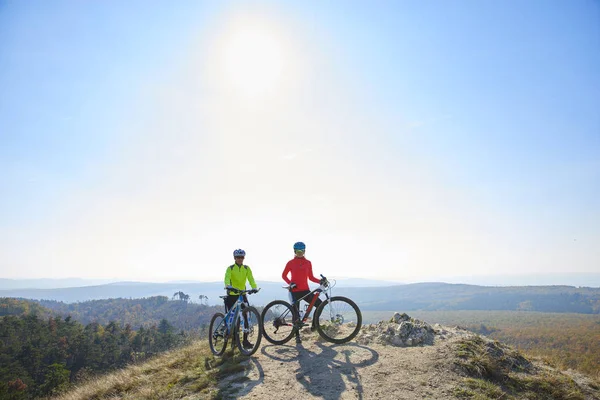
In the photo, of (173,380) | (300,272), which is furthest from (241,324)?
(300,272)

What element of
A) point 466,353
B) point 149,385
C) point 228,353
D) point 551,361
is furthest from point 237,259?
point 551,361

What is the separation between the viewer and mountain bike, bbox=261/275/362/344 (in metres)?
9.06

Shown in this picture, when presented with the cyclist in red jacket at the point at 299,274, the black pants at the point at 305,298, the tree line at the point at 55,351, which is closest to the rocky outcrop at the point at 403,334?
the black pants at the point at 305,298

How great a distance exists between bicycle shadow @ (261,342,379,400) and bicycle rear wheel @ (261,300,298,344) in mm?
344

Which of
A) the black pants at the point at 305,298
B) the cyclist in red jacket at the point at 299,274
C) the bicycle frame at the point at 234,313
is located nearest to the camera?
the bicycle frame at the point at 234,313

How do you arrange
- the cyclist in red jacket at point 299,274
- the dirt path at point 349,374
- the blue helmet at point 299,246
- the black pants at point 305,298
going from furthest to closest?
1. the blue helmet at point 299,246
2. the cyclist in red jacket at point 299,274
3. the black pants at point 305,298
4. the dirt path at point 349,374

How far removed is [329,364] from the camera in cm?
753

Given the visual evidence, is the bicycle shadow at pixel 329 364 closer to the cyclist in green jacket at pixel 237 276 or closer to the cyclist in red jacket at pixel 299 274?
the cyclist in red jacket at pixel 299 274

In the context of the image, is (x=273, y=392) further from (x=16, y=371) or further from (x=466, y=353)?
(x=16, y=371)

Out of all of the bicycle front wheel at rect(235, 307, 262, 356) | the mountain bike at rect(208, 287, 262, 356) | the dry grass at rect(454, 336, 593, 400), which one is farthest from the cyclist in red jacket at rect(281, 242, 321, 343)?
the dry grass at rect(454, 336, 593, 400)

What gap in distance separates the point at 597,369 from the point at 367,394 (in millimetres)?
8180

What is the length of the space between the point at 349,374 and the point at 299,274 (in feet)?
11.1

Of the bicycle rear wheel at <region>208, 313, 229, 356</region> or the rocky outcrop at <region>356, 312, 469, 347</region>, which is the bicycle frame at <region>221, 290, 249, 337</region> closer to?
the bicycle rear wheel at <region>208, 313, 229, 356</region>

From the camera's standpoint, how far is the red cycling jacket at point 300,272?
9.66 metres
